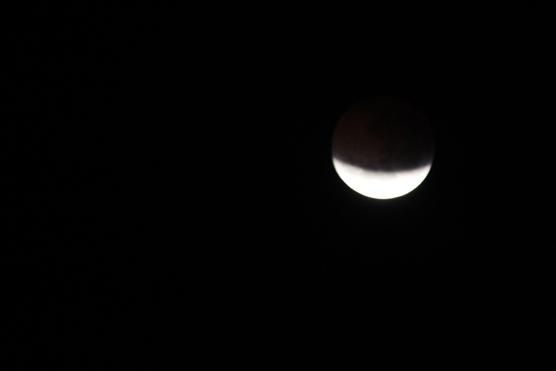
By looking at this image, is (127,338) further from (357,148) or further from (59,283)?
(357,148)

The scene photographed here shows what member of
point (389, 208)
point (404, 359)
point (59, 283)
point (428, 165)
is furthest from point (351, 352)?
point (59, 283)

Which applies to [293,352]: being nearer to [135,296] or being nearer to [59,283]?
[135,296]

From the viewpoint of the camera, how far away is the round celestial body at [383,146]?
3201 mm

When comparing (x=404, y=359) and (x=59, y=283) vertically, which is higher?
(x=404, y=359)

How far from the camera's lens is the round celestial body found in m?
3.20

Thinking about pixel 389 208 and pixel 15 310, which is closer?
pixel 15 310

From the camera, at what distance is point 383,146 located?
319 cm

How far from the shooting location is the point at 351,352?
4086 mm

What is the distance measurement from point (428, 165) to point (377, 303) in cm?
158

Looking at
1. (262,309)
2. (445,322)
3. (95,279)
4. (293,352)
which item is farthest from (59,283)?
(445,322)

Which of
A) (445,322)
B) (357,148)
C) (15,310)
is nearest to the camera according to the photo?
(357,148)

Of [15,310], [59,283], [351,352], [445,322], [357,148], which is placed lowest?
[15,310]

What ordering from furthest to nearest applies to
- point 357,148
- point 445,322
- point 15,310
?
point 445,322, point 15,310, point 357,148

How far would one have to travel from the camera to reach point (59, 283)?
12.7 ft
